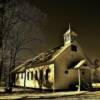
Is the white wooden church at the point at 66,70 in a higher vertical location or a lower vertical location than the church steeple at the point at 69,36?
lower

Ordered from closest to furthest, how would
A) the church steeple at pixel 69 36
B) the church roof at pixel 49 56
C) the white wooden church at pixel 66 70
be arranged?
the white wooden church at pixel 66 70
the church roof at pixel 49 56
the church steeple at pixel 69 36

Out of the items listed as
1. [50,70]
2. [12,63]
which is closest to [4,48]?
[12,63]

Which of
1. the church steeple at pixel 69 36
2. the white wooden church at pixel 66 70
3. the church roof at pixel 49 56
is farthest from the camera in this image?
the church steeple at pixel 69 36

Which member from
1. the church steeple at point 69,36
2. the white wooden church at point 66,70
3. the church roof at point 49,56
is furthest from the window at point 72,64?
the church steeple at point 69,36

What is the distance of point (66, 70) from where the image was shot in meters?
29.9

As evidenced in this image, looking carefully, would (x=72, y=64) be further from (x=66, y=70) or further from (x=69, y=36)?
(x=69, y=36)

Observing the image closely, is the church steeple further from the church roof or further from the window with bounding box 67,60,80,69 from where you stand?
the window with bounding box 67,60,80,69

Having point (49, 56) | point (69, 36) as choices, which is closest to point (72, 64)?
point (49, 56)

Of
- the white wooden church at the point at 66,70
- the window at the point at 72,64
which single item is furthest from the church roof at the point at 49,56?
the window at the point at 72,64

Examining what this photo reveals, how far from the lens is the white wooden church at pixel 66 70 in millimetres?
29125

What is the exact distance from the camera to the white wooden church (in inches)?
1147

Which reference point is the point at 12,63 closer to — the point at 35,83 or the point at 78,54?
the point at 35,83

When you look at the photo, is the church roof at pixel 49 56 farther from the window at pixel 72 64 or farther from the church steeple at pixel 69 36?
the window at pixel 72 64

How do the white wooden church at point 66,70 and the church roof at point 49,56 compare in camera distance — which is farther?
the church roof at point 49,56
